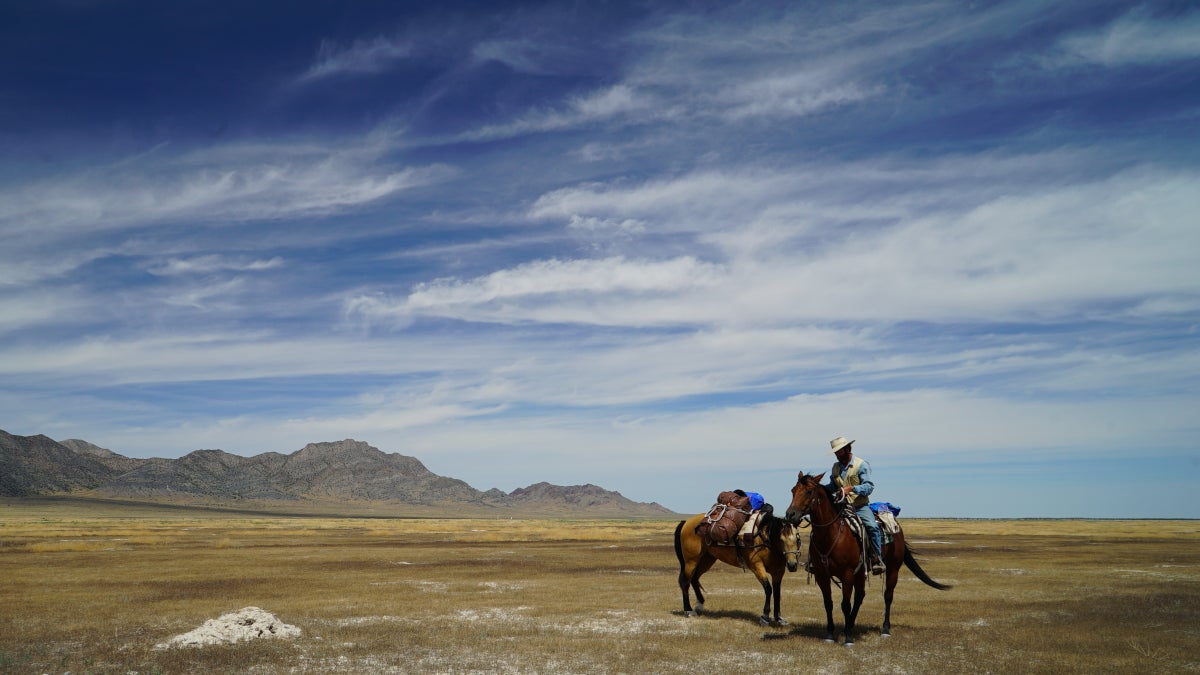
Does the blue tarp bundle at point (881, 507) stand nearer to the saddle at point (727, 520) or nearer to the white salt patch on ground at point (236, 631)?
the saddle at point (727, 520)

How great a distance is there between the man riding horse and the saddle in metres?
3.24

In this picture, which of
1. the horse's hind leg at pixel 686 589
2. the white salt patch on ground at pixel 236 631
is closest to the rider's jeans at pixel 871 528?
the horse's hind leg at pixel 686 589

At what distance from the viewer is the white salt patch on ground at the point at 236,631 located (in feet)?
50.2

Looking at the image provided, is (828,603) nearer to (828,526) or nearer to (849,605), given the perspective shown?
(849,605)

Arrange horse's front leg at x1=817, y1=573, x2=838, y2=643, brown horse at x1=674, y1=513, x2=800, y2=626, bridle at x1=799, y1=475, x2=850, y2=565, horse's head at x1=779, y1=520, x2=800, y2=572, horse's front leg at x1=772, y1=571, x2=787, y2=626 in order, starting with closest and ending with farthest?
bridle at x1=799, y1=475, x2=850, y2=565, horse's front leg at x1=817, y1=573, x2=838, y2=643, horse's head at x1=779, y1=520, x2=800, y2=572, brown horse at x1=674, y1=513, x2=800, y2=626, horse's front leg at x1=772, y1=571, x2=787, y2=626

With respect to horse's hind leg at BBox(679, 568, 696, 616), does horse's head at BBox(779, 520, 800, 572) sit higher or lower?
higher

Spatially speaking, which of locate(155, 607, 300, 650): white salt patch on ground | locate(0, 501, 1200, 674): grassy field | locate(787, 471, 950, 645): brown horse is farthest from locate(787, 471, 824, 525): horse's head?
locate(155, 607, 300, 650): white salt patch on ground

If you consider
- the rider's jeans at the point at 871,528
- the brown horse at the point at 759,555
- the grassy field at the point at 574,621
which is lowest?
the grassy field at the point at 574,621

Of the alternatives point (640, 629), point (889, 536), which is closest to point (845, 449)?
point (889, 536)

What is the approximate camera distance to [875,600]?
21.5m

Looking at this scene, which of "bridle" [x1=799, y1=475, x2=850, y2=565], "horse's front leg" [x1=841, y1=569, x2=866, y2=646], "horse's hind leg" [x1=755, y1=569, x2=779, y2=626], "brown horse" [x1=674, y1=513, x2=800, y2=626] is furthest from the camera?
"horse's hind leg" [x1=755, y1=569, x2=779, y2=626]

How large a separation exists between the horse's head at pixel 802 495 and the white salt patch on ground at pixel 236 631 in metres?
11.7

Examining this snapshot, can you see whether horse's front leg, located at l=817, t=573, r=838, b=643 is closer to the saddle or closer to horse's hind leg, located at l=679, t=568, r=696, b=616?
the saddle

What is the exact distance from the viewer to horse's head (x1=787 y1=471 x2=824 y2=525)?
1472 cm
